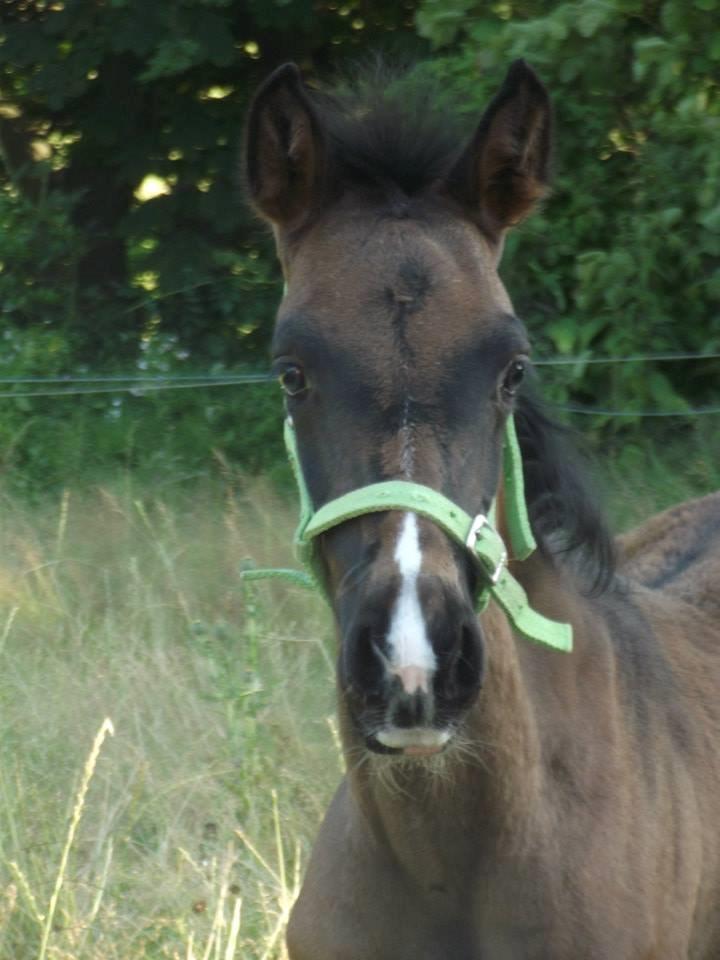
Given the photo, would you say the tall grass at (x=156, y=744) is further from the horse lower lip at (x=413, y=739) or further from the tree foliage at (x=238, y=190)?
the tree foliage at (x=238, y=190)

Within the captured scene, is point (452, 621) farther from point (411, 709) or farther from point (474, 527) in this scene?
point (474, 527)

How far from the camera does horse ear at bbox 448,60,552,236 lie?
267 centimetres

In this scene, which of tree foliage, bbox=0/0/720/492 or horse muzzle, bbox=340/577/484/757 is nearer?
horse muzzle, bbox=340/577/484/757

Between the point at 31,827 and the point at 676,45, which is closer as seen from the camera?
the point at 31,827

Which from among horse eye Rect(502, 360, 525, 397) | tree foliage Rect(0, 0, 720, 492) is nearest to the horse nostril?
horse eye Rect(502, 360, 525, 397)

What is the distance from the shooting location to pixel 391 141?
8.81 feet

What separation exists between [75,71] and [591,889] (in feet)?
22.8

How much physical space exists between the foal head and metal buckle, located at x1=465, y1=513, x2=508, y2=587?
0.02 meters

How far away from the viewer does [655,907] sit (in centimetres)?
253

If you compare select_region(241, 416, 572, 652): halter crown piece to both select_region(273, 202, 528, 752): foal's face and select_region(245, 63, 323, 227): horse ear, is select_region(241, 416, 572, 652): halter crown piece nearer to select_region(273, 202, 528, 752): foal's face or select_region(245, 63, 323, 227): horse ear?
select_region(273, 202, 528, 752): foal's face

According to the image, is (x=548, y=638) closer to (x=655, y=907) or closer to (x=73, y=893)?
(x=655, y=907)

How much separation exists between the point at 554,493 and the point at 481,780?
56 centimetres

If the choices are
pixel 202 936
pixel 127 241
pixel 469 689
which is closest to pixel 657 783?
pixel 469 689

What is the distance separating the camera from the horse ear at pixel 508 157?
2.67m
